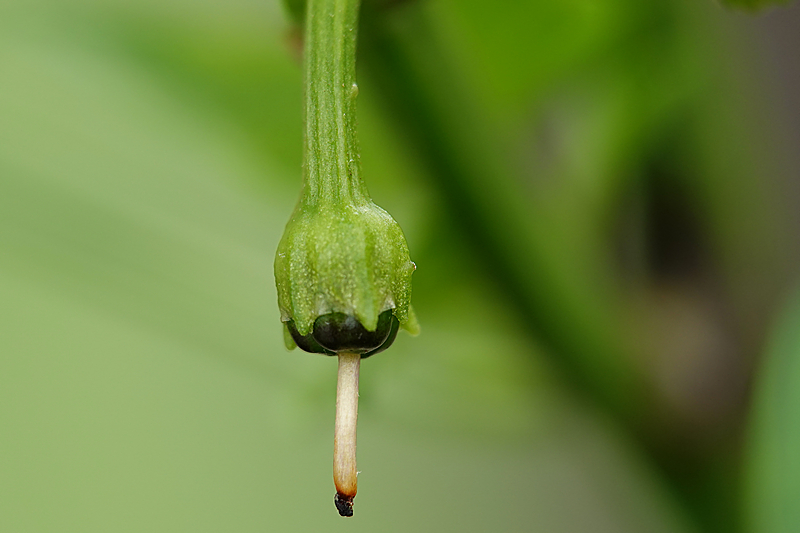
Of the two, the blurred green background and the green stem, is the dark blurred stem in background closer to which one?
the blurred green background

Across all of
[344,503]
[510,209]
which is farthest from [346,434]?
[510,209]

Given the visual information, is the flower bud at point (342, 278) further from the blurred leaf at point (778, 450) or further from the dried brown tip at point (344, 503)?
the blurred leaf at point (778, 450)

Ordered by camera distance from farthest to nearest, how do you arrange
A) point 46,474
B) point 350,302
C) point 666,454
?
point 46,474
point 666,454
point 350,302

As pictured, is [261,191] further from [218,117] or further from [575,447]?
[575,447]

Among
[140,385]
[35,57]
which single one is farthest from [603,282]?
[140,385]

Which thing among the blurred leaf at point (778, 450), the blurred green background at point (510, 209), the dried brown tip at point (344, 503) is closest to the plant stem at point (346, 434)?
the dried brown tip at point (344, 503)

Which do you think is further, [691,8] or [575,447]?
[575,447]
